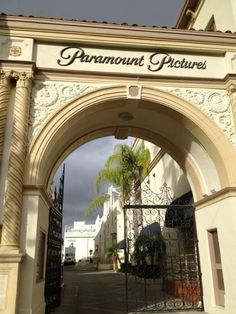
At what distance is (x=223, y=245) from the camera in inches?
295

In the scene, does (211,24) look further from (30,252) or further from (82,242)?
(82,242)

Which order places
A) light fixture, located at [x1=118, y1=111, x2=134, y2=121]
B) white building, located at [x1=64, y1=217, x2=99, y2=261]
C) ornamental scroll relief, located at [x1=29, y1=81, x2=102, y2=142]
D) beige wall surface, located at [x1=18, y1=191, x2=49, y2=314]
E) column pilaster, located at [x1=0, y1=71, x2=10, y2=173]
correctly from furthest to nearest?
white building, located at [x1=64, y1=217, x2=99, y2=261]
light fixture, located at [x1=118, y1=111, x2=134, y2=121]
ornamental scroll relief, located at [x1=29, y1=81, x2=102, y2=142]
column pilaster, located at [x1=0, y1=71, x2=10, y2=173]
beige wall surface, located at [x1=18, y1=191, x2=49, y2=314]

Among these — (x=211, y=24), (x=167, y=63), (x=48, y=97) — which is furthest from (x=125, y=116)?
(x=211, y=24)

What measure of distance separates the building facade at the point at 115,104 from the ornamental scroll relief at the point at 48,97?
23 mm

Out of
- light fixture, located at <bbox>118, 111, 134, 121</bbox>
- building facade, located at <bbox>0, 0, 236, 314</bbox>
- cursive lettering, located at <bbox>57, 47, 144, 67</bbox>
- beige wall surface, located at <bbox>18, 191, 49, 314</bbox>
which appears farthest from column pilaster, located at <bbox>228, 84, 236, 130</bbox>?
beige wall surface, located at <bbox>18, 191, 49, 314</bbox>

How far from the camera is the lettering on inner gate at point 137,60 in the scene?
7.94 m

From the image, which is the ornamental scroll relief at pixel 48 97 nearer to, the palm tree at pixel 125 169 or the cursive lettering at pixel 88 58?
the cursive lettering at pixel 88 58

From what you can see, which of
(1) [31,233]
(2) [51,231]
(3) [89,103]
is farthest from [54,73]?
(2) [51,231]

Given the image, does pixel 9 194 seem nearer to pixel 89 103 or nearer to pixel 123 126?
pixel 89 103

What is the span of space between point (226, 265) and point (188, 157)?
10.4ft

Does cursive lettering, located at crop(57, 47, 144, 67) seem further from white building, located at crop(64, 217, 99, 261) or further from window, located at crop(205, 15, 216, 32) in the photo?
white building, located at crop(64, 217, 99, 261)

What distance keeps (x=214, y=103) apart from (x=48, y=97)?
13.6ft

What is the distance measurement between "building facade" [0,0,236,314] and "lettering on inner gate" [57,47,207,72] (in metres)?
0.03

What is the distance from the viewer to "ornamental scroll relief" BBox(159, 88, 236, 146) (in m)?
8.06
